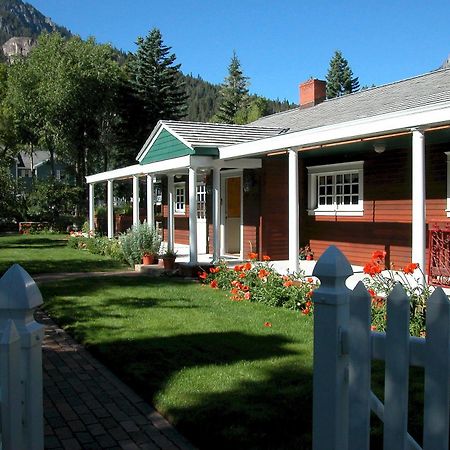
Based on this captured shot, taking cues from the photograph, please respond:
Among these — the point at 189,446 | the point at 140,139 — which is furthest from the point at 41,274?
the point at 140,139

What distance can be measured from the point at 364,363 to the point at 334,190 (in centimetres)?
1082

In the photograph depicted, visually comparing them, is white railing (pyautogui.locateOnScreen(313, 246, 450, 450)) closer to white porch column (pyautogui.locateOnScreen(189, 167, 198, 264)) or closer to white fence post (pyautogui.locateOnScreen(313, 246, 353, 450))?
white fence post (pyautogui.locateOnScreen(313, 246, 353, 450))

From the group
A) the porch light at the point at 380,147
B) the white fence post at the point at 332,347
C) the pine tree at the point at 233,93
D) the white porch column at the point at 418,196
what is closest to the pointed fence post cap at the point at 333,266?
the white fence post at the point at 332,347

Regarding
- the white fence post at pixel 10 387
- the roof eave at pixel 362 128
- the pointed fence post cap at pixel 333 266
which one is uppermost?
the roof eave at pixel 362 128

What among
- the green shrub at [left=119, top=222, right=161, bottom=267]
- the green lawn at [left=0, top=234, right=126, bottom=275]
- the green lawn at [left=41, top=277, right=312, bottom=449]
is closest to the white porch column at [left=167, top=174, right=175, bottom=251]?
the green shrub at [left=119, top=222, right=161, bottom=267]

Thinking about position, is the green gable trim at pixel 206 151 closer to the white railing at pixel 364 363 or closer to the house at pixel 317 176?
the house at pixel 317 176

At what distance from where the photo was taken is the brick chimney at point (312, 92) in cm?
1789

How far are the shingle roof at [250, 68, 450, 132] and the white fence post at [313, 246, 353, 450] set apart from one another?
879 cm

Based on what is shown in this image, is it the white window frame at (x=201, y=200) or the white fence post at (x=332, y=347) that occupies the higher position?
the white window frame at (x=201, y=200)

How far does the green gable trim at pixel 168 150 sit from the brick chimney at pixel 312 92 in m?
5.89

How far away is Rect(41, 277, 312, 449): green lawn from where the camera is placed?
12.5ft

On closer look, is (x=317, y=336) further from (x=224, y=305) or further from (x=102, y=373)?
(x=224, y=305)

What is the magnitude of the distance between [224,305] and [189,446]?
4.81 m

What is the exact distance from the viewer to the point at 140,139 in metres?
38.2
